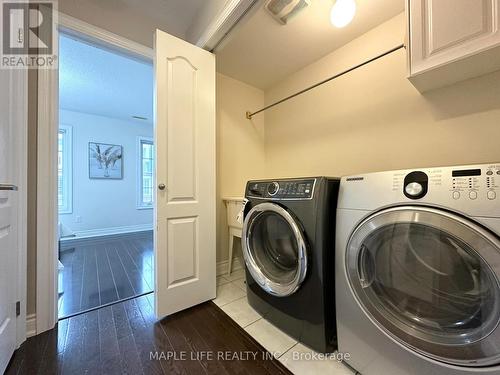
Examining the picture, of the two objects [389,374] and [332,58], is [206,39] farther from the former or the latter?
[389,374]

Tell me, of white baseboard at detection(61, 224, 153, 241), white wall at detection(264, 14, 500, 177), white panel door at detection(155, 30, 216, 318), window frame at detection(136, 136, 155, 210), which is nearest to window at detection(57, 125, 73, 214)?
Result: white baseboard at detection(61, 224, 153, 241)

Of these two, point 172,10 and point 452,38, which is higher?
point 172,10

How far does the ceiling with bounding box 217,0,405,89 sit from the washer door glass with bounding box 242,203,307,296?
4.27 feet

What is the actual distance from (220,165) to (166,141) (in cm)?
81

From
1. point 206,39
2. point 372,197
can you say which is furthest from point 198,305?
point 206,39

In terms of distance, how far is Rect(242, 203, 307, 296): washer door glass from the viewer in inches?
44.2

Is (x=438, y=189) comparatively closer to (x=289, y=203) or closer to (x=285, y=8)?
(x=289, y=203)

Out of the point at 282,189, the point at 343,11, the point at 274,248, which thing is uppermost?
the point at 343,11

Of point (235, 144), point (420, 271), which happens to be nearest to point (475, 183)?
point (420, 271)

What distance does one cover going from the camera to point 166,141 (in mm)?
1373

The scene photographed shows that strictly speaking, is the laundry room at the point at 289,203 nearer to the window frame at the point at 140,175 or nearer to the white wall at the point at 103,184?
the white wall at the point at 103,184

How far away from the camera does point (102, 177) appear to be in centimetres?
385

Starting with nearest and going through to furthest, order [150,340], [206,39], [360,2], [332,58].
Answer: [150,340]
[360,2]
[206,39]
[332,58]

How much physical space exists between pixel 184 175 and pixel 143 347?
1.06 m
